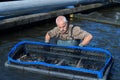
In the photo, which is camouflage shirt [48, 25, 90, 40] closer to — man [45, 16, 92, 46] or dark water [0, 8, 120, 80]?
man [45, 16, 92, 46]

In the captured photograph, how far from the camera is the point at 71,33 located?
848 centimetres

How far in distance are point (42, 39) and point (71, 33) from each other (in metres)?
3.87

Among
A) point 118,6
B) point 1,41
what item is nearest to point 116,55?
point 1,41

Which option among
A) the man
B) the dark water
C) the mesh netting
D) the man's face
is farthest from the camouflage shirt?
the dark water

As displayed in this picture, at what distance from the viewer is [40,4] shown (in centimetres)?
1493

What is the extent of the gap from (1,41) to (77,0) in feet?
27.3

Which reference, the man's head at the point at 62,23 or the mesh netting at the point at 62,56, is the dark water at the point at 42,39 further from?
the man's head at the point at 62,23

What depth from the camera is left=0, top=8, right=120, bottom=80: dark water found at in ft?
26.8

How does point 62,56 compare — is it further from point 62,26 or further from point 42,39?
point 42,39

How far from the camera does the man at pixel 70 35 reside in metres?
8.35

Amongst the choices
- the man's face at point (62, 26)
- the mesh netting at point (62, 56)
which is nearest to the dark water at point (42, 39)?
the mesh netting at point (62, 56)

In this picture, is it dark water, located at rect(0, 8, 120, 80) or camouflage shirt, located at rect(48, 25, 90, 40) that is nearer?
dark water, located at rect(0, 8, 120, 80)

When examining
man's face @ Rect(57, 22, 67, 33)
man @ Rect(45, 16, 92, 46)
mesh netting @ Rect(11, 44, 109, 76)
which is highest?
man's face @ Rect(57, 22, 67, 33)

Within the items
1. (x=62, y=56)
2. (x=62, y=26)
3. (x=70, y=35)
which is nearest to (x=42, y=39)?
(x=62, y=56)
